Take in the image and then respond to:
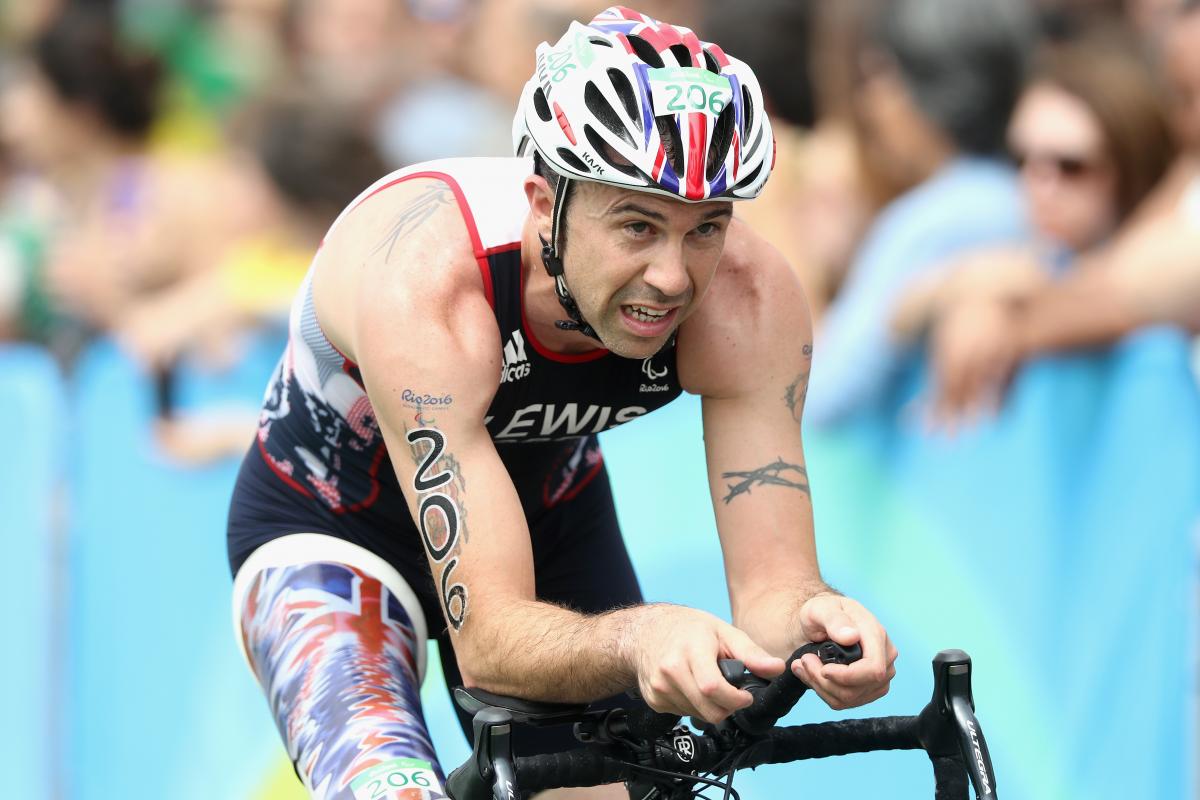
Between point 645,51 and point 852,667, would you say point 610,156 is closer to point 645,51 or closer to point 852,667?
point 645,51

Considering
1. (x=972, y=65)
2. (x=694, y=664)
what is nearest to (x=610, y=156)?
(x=694, y=664)

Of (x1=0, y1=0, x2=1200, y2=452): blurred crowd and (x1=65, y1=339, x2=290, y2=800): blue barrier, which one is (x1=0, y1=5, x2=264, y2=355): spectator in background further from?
(x1=65, y1=339, x2=290, y2=800): blue barrier

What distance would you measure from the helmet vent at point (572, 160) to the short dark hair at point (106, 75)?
779cm

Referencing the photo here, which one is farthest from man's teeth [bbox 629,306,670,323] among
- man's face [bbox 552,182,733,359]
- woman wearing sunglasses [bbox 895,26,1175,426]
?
woman wearing sunglasses [bbox 895,26,1175,426]

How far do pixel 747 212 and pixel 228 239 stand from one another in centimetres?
Answer: 296

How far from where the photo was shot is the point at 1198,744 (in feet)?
18.7

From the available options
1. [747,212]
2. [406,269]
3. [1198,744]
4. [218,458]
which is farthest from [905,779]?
[218,458]

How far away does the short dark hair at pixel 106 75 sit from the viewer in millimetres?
11227

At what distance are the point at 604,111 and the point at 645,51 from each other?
0.19 m

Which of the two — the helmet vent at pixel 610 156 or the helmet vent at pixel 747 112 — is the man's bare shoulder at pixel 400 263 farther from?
the helmet vent at pixel 747 112

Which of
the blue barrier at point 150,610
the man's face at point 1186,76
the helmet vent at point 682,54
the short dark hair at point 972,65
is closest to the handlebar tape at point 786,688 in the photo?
the helmet vent at point 682,54

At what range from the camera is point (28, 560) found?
29.6 ft

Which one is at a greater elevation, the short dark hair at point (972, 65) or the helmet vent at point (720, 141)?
the short dark hair at point (972, 65)

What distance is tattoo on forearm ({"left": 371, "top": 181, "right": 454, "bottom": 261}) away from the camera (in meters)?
4.23
